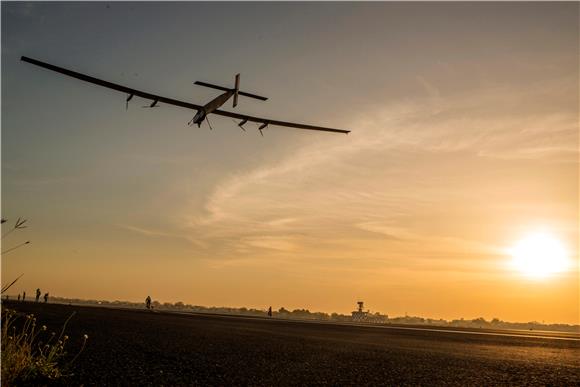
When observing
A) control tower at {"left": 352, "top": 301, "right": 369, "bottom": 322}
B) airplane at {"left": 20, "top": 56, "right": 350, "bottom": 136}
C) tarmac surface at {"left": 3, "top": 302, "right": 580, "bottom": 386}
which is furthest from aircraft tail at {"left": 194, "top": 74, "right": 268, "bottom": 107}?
control tower at {"left": 352, "top": 301, "right": 369, "bottom": 322}

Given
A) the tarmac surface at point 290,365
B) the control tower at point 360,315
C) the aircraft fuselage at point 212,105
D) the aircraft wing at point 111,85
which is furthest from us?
the control tower at point 360,315

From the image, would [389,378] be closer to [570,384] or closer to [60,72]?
[570,384]

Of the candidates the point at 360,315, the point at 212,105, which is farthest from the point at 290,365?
the point at 360,315

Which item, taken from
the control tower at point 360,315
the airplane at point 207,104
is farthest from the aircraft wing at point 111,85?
the control tower at point 360,315

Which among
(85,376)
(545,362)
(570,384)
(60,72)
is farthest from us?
(545,362)

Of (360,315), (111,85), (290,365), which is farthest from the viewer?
(360,315)

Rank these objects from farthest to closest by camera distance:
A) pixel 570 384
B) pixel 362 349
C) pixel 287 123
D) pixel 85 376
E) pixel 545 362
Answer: pixel 287 123
pixel 362 349
pixel 545 362
pixel 570 384
pixel 85 376

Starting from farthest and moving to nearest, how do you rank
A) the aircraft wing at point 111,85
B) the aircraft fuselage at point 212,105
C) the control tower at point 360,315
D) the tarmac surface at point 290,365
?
the control tower at point 360,315 < the aircraft fuselage at point 212,105 < the aircraft wing at point 111,85 < the tarmac surface at point 290,365

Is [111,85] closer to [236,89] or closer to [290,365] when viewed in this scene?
[236,89]

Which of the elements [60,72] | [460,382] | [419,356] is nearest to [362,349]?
[419,356]

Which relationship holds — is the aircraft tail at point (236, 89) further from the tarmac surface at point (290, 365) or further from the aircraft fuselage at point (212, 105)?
the tarmac surface at point (290, 365)

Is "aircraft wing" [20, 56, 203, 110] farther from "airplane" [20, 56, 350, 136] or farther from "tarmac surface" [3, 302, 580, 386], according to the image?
"tarmac surface" [3, 302, 580, 386]
